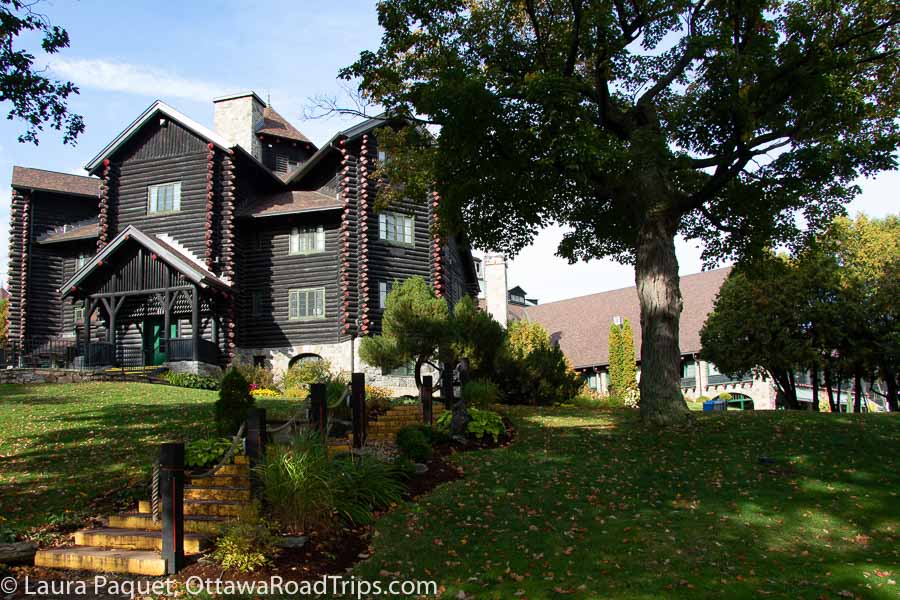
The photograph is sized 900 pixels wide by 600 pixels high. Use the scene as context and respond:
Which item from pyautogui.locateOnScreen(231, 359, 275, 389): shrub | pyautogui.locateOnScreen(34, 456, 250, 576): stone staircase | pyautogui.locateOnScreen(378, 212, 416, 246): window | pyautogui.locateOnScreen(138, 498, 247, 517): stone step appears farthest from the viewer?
pyautogui.locateOnScreen(378, 212, 416, 246): window

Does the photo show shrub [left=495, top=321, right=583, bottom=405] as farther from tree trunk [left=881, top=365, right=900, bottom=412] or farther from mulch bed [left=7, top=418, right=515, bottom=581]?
mulch bed [left=7, top=418, right=515, bottom=581]

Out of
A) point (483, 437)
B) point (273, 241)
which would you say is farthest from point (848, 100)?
point (273, 241)

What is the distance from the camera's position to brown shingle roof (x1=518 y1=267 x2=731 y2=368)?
157 feet

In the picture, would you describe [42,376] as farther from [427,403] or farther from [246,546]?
[246,546]

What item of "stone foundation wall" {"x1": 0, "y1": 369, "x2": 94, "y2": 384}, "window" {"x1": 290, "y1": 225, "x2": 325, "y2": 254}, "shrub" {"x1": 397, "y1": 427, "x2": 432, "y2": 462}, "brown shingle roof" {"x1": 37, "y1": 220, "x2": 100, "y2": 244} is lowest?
"shrub" {"x1": 397, "y1": 427, "x2": 432, "y2": 462}

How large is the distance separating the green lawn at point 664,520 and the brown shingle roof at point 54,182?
107ft

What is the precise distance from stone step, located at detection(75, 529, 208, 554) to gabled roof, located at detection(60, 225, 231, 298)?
21.9 m

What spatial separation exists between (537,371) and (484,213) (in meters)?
7.14

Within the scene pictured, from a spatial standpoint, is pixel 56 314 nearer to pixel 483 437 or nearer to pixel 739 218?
pixel 483 437

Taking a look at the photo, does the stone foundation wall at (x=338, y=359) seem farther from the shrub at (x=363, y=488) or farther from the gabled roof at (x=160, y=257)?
the shrub at (x=363, y=488)

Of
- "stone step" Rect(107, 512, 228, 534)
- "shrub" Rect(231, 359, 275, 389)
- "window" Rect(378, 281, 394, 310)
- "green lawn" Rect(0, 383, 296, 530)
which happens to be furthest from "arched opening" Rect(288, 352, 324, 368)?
"stone step" Rect(107, 512, 228, 534)

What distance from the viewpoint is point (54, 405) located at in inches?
768

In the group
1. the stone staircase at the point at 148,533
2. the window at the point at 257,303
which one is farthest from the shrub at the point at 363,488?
the window at the point at 257,303

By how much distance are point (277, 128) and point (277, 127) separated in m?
0.22
